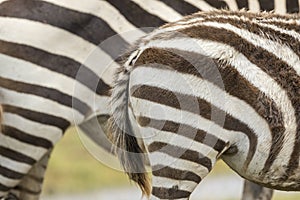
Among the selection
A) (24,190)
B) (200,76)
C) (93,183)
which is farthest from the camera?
(93,183)

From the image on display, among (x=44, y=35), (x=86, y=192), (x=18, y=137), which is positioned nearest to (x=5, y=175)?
(x=18, y=137)

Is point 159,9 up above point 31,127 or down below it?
above

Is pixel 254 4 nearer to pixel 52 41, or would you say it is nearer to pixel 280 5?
pixel 280 5

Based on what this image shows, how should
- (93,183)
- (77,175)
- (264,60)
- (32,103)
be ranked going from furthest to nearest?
(77,175) → (93,183) → (32,103) → (264,60)

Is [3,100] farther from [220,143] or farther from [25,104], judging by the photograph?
[220,143]

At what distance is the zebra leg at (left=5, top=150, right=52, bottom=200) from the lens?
332 inches

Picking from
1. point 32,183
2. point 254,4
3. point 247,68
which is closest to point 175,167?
point 247,68

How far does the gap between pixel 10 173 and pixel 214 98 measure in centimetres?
263

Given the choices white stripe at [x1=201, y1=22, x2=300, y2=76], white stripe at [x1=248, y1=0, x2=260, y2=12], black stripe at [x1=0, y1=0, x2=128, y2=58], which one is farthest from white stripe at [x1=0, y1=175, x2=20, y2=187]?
white stripe at [x1=201, y1=22, x2=300, y2=76]

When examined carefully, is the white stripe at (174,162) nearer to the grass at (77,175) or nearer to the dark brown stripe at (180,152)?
the dark brown stripe at (180,152)

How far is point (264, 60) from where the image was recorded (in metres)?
5.89

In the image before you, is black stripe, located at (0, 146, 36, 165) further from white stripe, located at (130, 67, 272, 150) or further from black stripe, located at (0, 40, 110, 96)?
white stripe, located at (130, 67, 272, 150)

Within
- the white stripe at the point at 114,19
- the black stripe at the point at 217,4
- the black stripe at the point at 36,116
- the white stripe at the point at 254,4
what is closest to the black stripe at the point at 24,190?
the black stripe at the point at 36,116

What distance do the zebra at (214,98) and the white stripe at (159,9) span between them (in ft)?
6.10
